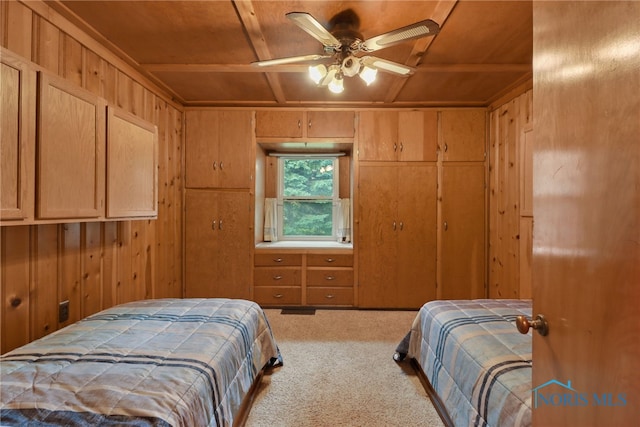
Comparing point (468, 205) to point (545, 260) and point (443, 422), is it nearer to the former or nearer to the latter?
point (443, 422)

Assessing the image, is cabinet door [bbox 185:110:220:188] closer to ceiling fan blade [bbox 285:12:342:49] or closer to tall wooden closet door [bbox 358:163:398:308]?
tall wooden closet door [bbox 358:163:398:308]

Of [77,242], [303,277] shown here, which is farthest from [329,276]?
[77,242]

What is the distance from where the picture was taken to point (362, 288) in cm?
354

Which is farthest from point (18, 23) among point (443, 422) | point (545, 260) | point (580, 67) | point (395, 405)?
point (443, 422)

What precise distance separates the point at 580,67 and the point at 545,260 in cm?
51

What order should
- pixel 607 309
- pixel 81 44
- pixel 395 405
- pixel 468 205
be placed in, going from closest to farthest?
1. pixel 607 309
2. pixel 395 405
3. pixel 81 44
4. pixel 468 205

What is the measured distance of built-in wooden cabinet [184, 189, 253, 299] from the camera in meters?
3.54

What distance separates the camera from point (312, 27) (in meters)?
1.67

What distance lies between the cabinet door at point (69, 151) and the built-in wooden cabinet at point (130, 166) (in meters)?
0.07

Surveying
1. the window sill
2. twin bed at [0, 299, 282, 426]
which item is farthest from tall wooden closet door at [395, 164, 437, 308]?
twin bed at [0, 299, 282, 426]

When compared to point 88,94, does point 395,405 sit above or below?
below

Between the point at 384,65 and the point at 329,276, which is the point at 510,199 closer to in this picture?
the point at 384,65

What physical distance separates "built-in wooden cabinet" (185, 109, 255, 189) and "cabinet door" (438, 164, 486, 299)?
2365 millimetres

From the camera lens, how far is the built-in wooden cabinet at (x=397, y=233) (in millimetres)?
3527
